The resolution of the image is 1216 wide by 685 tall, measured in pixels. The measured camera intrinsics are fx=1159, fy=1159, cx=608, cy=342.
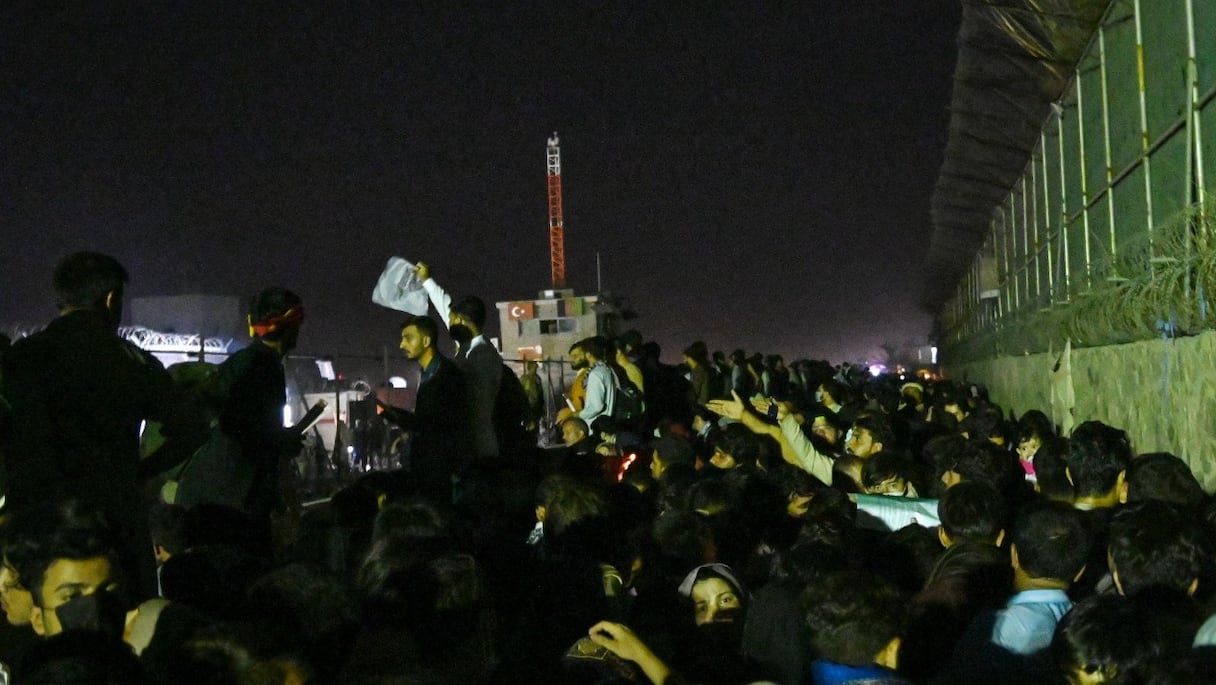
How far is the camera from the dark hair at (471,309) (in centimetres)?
630

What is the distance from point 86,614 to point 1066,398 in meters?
10.3

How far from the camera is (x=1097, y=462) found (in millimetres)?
5297

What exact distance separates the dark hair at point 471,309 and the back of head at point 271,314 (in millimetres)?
1849

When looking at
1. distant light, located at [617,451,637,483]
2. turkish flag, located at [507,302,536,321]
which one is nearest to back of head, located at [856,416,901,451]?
distant light, located at [617,451,637,483]

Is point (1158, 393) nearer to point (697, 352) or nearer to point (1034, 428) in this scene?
point (1034, 428)

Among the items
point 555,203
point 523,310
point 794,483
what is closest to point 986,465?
point 794,483

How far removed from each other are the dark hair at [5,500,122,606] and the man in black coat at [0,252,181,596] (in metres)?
0.36

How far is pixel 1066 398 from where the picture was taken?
37.6ft

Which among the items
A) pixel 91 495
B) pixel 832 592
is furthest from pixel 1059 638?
pixel 91 495

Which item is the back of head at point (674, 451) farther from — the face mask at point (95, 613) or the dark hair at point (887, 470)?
the face mask at point (95, 613)

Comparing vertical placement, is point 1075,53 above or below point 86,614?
above

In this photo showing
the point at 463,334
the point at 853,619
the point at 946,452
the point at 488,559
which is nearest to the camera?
the point at 853,619

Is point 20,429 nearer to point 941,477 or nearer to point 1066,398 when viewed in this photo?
point 941,477

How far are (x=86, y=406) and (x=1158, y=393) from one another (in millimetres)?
6684
